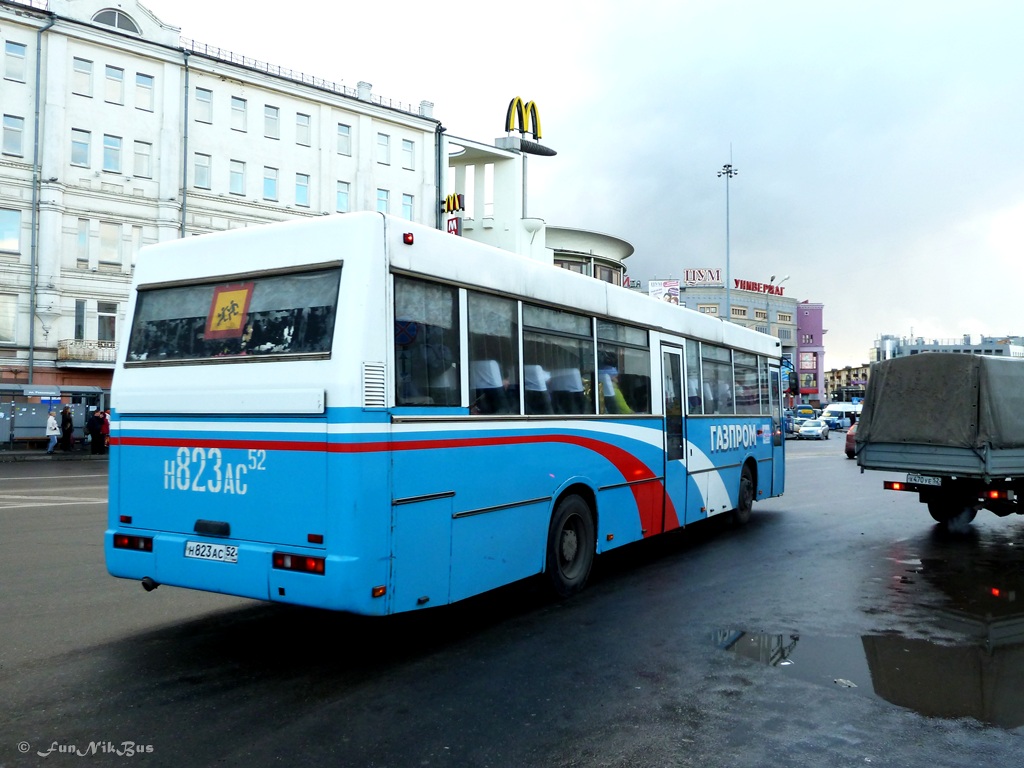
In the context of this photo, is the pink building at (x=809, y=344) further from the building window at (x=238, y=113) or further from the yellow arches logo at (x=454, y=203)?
the building window at (x=238, y=113)

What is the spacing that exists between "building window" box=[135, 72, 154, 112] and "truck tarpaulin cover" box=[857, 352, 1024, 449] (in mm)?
37319

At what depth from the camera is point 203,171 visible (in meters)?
41.9

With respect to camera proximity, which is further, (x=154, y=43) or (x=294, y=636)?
(x=154, y=43)

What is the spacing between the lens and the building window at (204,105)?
136ft

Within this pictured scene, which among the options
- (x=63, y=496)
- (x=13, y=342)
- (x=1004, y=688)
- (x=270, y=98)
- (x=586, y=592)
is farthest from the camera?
(x=270, y=98)

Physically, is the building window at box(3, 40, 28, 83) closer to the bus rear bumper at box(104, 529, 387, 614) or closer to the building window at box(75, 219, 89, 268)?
the building window at box(75, 219, 89, 268)

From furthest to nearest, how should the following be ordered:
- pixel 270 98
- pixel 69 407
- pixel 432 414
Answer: pixel 270 98
pixel 69 407
pixel 432 414

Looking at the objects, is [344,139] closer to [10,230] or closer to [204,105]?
[204,105]

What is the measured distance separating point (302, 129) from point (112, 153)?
992 cm

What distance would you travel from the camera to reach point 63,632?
654 cm

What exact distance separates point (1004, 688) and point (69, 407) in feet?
113

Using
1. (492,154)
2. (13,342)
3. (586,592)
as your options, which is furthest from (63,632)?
(492,154)

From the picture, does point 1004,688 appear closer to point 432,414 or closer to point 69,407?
→ point 432,414

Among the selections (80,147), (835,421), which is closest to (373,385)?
(80,147)
